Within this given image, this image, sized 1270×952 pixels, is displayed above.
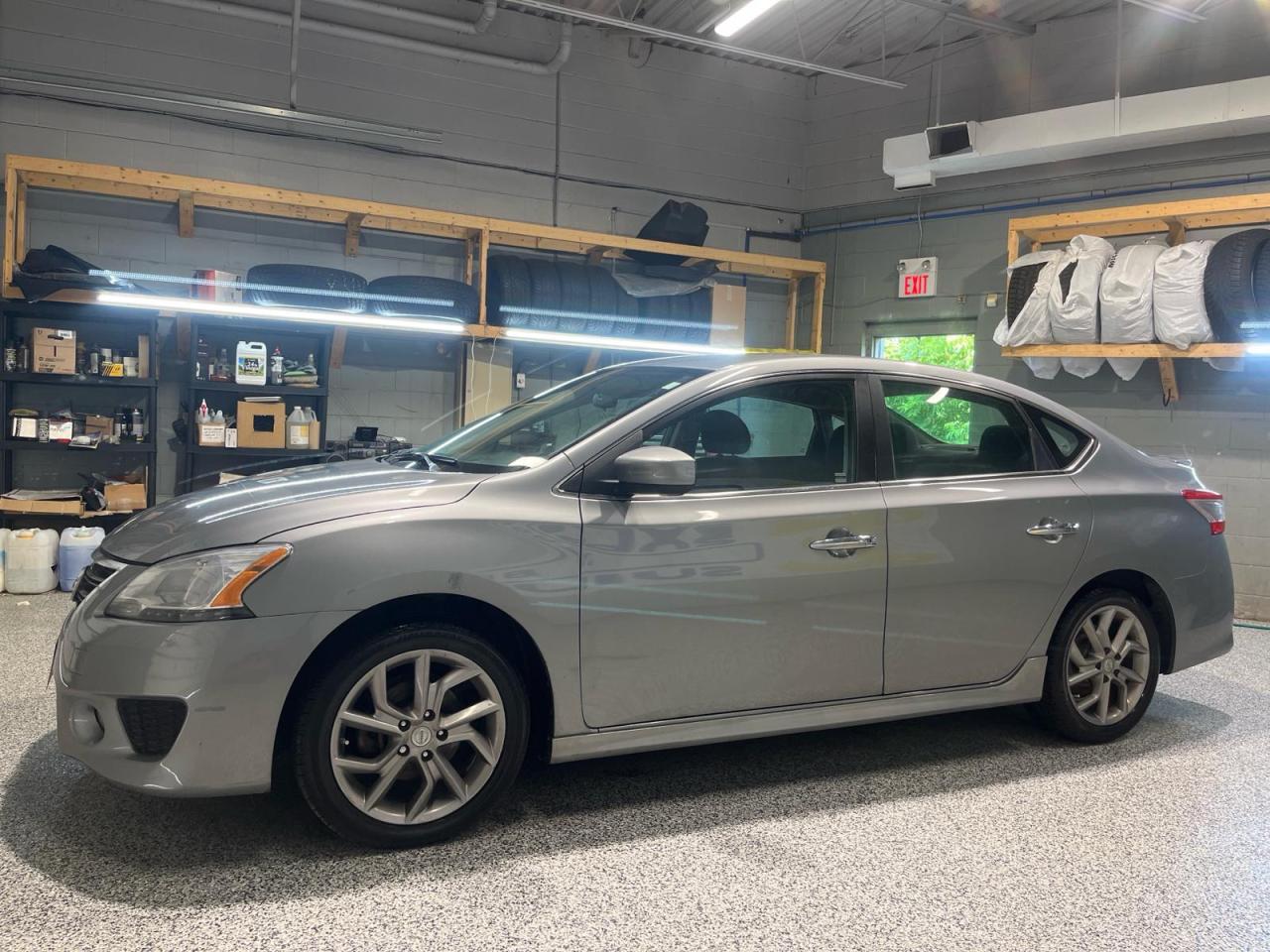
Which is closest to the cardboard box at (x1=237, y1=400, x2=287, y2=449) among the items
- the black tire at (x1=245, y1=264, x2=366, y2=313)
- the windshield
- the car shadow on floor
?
the black tire at (x1=245, y1=264, x2=366, y2=313)

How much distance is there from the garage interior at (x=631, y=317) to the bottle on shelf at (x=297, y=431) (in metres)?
0.02

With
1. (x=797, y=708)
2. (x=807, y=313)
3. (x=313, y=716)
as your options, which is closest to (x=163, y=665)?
(x=313, y=716)

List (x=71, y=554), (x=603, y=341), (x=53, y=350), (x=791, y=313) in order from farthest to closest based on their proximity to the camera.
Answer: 1. (x=791, y=313)
2. (x=603, y=341)
3. (x=53, y=350)
4. (x=71, y=554)

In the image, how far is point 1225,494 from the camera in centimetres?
649

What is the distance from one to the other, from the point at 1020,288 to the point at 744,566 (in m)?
5.03

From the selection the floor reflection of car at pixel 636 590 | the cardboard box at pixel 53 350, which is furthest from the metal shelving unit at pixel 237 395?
the floor reflection of car at pixel 636 590

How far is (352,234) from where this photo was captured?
698 cm

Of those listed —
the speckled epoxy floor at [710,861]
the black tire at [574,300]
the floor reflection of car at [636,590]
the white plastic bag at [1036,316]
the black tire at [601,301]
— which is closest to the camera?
the speckled epoxy floor at [710,861]

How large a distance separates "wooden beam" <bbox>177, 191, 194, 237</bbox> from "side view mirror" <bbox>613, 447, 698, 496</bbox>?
503cm

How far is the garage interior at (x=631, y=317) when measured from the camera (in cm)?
227

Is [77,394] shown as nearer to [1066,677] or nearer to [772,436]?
[772,436]

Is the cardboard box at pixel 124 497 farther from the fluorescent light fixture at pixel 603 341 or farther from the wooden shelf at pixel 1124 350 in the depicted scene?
the wooden shelf at pixel 1124 350

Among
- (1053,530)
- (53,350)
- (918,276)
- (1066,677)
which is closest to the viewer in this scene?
(1053,530)

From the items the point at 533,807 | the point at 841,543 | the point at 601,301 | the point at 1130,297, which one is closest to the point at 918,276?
the point at 1130,297
